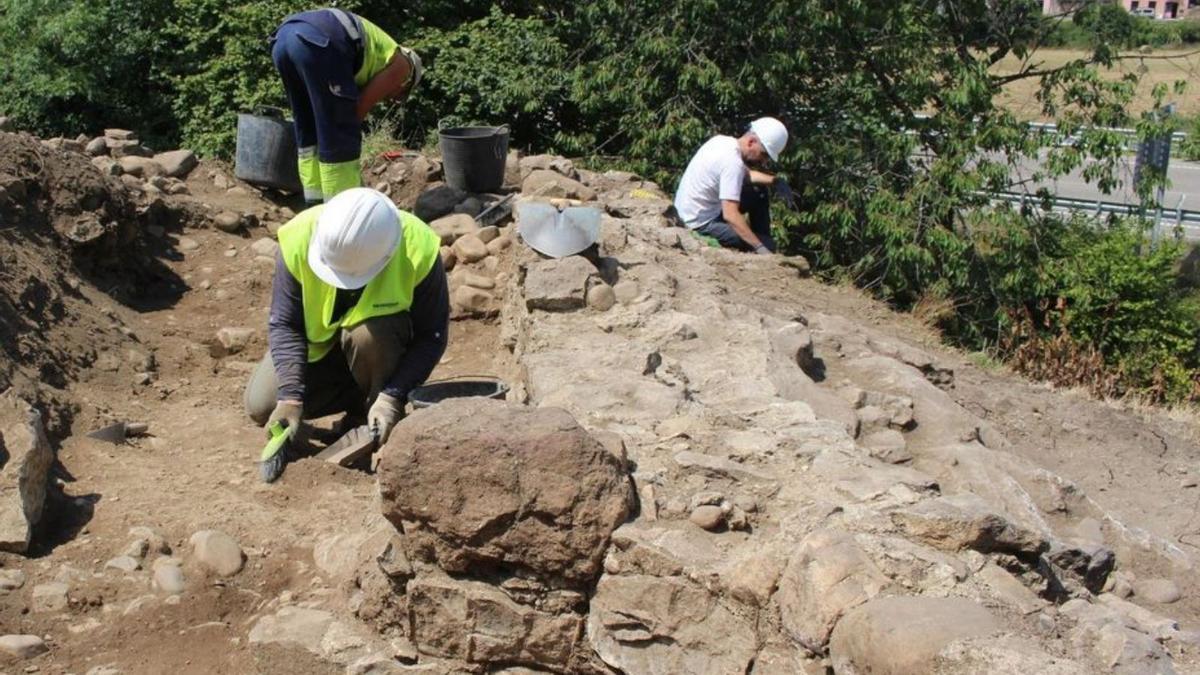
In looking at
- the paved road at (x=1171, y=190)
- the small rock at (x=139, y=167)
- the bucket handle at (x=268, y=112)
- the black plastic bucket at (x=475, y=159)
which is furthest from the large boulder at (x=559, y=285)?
the paved road at (x=1171, y=190)

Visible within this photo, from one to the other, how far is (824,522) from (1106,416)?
4920mm

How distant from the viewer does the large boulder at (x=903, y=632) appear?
2537 mm

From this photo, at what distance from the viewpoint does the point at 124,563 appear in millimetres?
3928

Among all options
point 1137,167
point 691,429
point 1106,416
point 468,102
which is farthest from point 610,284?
point 1137,167

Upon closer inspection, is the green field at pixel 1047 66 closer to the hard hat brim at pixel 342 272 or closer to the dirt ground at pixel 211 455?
the dirt ground at pixel 211 455

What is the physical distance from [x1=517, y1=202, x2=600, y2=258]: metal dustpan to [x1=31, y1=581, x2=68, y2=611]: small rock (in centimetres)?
255

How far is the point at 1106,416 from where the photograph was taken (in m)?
7.54

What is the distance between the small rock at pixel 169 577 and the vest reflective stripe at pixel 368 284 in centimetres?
111

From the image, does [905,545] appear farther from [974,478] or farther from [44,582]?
[44,582]

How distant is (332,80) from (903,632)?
479 centimetres

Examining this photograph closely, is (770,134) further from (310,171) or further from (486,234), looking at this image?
(310,171)

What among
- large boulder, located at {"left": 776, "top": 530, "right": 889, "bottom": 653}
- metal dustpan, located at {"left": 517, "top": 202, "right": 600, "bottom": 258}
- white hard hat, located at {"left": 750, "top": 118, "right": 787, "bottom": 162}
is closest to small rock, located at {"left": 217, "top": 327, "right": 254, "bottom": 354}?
metal dustpan, located at {"left": 517, "top": 202, "right": 600, "bottom": 258}

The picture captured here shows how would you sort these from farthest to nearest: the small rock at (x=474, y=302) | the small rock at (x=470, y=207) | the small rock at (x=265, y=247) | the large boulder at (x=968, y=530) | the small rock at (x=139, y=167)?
the small rock at (x=139, y=167) → the small rock at (x=470, y=207) → the small rock at (x=265, y=247) → the small rock at (x=474, y=302) → the large boulder at (x=968, y=530)

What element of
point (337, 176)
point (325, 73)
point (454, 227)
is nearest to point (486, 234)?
point (454, 227)
